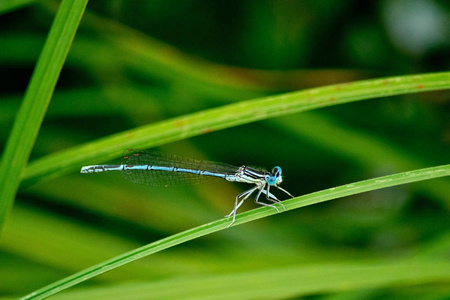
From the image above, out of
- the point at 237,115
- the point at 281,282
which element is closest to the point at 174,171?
the point at 237,115

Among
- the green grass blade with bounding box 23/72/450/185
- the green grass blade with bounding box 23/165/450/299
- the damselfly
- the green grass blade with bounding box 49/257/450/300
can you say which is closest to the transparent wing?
the damselfly

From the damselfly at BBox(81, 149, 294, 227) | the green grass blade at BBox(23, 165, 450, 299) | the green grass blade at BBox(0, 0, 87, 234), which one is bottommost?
the green grass blade at BBox(23, 165, 450, 299)

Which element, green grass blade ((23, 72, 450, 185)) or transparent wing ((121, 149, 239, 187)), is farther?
transparent wing ((121, 149, 239, 187))

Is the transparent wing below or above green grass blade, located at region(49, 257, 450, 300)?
above

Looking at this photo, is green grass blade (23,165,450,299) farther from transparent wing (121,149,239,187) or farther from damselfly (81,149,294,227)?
transparent wing (121,149,239,187)

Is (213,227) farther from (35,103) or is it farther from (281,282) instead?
(35,103)

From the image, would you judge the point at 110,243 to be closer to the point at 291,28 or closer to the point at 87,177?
the point at 87,177

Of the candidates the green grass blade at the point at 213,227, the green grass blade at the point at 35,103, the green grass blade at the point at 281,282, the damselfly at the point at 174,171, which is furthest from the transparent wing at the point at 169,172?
the green grass blade at the point at 213,227

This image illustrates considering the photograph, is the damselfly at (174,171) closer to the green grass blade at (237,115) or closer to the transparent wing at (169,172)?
the transparent wing at (169,172)
